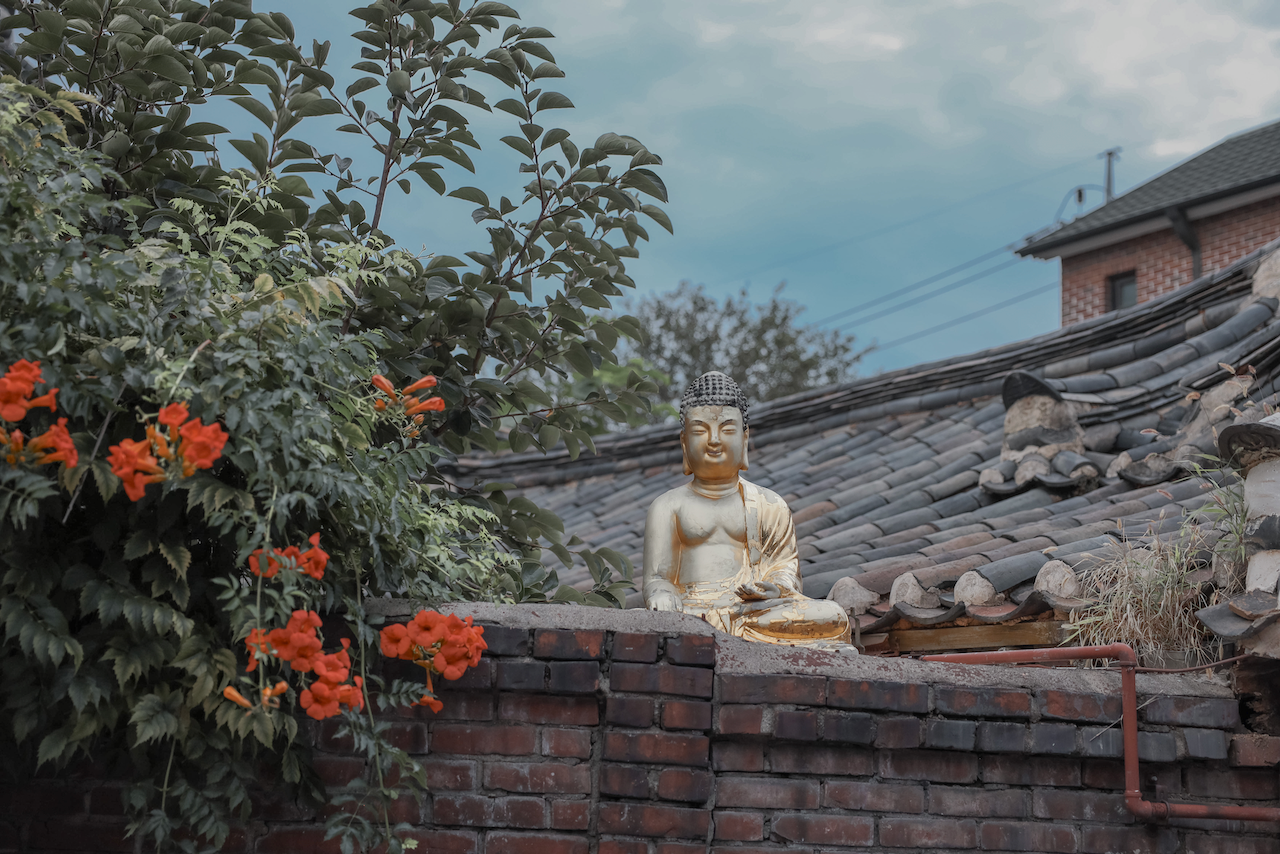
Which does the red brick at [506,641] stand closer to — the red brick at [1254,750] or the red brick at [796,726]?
the red brick at [796,726]

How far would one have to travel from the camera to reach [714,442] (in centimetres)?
433

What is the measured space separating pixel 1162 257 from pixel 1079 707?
15.5 metres

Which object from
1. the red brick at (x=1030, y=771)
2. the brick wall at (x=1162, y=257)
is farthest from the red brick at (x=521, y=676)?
the brick wall at (x=1162, y=257)

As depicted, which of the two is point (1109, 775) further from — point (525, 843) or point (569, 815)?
point (525, 843)

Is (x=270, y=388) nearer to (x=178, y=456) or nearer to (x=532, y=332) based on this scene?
(x=178, y=456)

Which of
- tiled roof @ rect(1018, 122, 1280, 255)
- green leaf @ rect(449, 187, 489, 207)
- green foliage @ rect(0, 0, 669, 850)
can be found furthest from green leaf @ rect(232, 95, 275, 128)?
tiled roof @ rect(1018, 122, 1280, 255)

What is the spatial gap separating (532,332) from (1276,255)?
19.1 feet

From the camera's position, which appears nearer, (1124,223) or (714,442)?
(714,442)

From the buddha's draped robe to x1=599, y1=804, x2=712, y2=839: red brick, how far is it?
0.90 m

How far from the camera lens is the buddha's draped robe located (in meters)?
3.76

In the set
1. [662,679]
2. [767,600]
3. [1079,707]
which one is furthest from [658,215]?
[1079,707]

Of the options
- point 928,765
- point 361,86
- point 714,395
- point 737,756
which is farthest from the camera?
point 714,395

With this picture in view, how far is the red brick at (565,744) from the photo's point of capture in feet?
9.27

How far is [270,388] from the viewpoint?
252 cm
